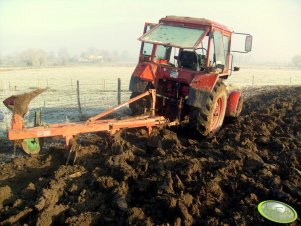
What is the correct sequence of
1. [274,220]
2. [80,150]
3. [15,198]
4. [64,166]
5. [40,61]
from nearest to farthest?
1. [274,220]
2. [15,198]
3. [64,166]
4. [80,150]
5. [40,61]

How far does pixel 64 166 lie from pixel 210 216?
2.32 meters

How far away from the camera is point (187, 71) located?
22.5 feet

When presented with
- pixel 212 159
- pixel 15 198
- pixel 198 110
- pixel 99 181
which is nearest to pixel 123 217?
pixel 99 181

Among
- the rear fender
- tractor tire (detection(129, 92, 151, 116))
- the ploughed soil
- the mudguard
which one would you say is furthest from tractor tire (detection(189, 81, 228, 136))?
tractor tire (detection(129, 92, 151, 116))

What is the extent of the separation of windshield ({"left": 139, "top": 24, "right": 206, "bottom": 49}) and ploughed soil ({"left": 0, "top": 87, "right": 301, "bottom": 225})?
1891mm

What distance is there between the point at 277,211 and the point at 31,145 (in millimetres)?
3795

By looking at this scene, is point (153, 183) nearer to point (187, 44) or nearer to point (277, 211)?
point (277, 211)

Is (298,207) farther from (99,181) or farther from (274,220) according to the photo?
(99,181)

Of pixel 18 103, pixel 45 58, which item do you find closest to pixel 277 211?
pixel 18 103

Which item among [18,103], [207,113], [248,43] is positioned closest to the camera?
[18,103]

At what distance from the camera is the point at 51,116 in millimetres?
10930

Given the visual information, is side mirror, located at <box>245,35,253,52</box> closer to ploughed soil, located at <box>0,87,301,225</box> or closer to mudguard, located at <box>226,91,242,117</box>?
mudguard, located at <box>226,91,242,117</box>

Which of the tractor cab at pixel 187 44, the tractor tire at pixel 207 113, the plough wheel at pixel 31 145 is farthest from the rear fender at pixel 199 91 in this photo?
the plough wheel at pixel 31 145

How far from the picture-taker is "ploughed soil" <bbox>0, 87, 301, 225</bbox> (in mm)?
3689
